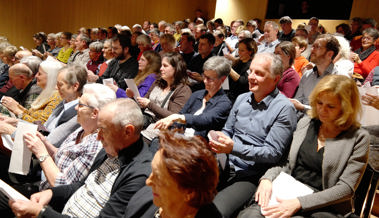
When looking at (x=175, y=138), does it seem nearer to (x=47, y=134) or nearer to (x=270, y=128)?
(x=270, y=128)

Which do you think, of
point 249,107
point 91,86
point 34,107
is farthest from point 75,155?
→ point 34,107

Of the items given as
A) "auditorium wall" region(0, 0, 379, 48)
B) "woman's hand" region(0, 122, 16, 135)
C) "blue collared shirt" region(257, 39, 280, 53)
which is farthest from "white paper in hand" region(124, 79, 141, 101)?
"auditorium wall" region(0, 0, 379, 48)

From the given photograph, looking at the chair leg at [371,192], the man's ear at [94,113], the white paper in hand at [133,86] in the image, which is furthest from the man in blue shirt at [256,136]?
the white paper in hand at [133,86]

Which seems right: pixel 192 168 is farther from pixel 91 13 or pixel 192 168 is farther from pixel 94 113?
pixel 91 13

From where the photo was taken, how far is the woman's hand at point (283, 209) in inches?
60.9

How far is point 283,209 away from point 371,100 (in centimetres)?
Result: 123

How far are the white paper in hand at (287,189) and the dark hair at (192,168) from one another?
716 mm

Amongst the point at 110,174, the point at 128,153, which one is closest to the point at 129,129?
the point at 128,153

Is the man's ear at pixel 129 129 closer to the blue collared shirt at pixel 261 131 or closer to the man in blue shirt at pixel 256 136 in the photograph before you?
the man in blue shirt at pixel 256 136

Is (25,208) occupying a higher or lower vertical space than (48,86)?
lower

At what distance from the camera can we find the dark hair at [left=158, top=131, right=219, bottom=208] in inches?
40.1

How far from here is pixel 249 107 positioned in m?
2.08

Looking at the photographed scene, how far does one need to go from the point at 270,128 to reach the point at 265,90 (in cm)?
27

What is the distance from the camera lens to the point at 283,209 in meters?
1.55
